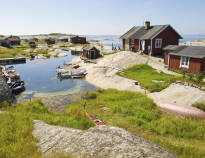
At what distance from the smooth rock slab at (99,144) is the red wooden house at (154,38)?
107ft

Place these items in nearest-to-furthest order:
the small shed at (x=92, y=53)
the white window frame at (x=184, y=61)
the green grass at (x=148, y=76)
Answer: the green grass at (x=148, y=76) → the white window frame at (x=184, y=61) → the small shed at (x=92, y=53)

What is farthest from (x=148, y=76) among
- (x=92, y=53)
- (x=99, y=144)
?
(x=92, y=53)

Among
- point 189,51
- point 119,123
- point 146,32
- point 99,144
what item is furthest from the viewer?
point 146,32

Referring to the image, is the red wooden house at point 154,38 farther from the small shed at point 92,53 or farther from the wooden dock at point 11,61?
the wooden dock at point 11,61

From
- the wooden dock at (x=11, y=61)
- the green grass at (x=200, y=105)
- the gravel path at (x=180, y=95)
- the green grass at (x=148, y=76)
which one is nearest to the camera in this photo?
the green grass at (x=200, y=105)

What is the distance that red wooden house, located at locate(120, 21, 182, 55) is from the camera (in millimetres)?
35500

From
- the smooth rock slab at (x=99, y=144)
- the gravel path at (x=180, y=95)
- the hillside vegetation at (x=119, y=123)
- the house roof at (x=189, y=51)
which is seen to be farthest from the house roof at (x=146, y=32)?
the smooth rock slab at (x=99, y=144)

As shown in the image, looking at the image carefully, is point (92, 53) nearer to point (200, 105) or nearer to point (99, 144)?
point (200, 105)

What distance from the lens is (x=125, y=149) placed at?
4.95 m

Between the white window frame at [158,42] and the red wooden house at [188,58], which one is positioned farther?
the white window frame at [158,42]

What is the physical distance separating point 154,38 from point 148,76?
44.4 ft

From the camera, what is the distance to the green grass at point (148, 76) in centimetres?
2039

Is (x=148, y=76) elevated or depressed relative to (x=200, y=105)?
elevated

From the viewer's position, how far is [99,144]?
533cm
